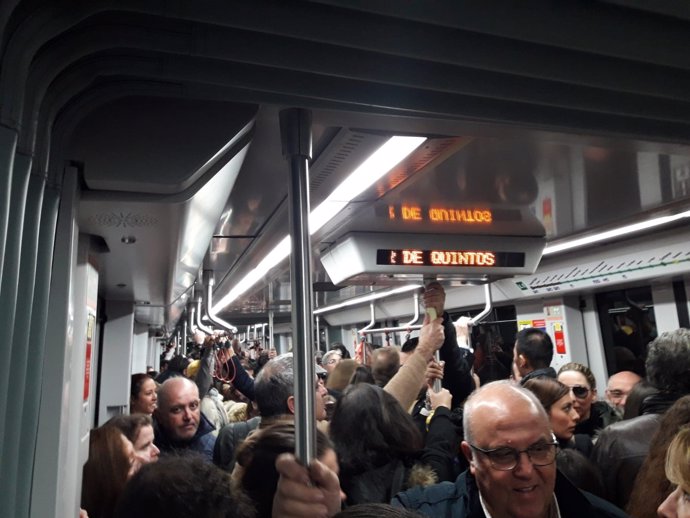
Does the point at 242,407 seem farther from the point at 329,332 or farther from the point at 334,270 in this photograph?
the point at 329,332

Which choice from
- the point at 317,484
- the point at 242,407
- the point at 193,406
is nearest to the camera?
the point at 317,484

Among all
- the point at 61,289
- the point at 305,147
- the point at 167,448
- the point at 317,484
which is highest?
the point at 305,147

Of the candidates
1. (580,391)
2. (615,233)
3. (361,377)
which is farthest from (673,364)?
(615,233)

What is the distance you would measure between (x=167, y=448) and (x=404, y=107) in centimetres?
254

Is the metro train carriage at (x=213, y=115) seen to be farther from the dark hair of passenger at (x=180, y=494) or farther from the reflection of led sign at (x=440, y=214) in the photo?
the reflection of led sign at (x=440, y=214)

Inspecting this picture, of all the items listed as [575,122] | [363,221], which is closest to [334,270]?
[363,221]

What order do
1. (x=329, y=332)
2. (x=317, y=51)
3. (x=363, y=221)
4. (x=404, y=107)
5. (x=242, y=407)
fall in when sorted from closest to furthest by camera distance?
(x=317, y=51), (x=404, y=107), (x=363, y=221), (x=242, y=407), (x=329, y=332)

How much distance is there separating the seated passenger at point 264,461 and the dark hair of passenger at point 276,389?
78 cm

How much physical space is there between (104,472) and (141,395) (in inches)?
72.4

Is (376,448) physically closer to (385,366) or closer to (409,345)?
(385,366)

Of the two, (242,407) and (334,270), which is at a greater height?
(334,270)

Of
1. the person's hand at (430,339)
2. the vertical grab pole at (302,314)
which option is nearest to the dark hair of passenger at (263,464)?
the vertical grab pole at (302,314)

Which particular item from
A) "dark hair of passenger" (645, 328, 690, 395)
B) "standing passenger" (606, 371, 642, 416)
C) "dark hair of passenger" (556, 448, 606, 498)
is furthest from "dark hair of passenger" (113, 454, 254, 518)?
"standing passenger" (606, 371, 642, 416)

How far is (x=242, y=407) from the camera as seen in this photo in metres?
4.50
